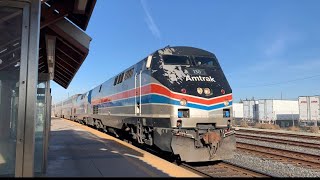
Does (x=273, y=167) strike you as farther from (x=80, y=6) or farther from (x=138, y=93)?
(x=80, y=6)

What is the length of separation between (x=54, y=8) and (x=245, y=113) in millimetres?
47393

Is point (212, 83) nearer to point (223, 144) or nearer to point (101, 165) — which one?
point (223, 144)

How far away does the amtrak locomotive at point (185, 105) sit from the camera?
1059 cm

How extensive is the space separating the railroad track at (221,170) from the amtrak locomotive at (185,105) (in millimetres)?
359

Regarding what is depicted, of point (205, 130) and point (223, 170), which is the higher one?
point (205, 130)

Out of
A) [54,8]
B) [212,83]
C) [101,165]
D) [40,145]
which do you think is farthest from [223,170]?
[54,8]

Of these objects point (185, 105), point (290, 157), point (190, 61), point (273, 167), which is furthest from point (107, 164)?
point (290, 157)

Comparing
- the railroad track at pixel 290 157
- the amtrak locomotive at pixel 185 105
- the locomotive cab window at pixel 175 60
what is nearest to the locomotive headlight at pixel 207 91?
the amtrak locomotive at pixel 185 105

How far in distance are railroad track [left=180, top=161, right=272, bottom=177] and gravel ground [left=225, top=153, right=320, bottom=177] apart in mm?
603

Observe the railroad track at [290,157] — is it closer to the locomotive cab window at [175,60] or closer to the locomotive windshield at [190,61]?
the locomotive windshield at [190,61]

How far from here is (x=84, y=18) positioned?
7.48 metres

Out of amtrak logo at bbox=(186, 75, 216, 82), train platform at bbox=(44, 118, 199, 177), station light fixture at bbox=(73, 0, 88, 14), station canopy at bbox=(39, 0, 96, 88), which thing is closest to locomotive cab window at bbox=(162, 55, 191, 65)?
amtrak logo at bbox=(186, 75, 216, 82)

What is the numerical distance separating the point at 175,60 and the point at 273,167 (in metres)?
4.68

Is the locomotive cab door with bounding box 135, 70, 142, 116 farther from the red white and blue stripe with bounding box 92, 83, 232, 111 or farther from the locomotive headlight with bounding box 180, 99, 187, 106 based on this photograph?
the locomotive headlight with bounding box 180, 99, 187, 106
